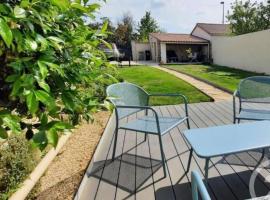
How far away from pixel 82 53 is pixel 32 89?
0.54 m

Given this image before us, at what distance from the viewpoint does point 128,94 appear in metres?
3.76

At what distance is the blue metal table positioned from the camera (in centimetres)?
206

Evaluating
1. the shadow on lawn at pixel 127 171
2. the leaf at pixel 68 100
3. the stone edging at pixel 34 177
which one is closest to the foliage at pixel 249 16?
the shadow on lawn at pixel 127 171

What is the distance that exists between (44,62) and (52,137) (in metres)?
0.28

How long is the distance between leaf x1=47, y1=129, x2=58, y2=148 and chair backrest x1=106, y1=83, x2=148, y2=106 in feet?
7.87

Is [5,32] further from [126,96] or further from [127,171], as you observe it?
[126,96]

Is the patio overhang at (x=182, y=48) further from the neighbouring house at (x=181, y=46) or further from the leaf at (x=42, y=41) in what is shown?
the leaf at (x=42, y=41)

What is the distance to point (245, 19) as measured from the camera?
23.3m

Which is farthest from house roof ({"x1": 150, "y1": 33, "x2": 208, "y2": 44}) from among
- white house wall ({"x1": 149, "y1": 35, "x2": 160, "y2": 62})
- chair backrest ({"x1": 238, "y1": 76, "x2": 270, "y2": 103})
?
chair backrest ({"x1": 238, "y1": 76, "x2": 270, "y2": 103})

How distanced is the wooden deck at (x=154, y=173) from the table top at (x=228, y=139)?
605 mm

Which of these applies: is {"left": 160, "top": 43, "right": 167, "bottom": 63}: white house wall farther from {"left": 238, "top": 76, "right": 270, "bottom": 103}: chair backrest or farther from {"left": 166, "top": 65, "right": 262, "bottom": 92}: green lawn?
{"left": 238, "top": 76, "right": 270, "bottom": 103}: chair backrest

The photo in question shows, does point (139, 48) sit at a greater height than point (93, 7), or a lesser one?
greater

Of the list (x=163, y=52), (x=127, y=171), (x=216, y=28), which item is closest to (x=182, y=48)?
(x=163, y=52)

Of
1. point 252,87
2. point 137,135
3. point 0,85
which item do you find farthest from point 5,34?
point 252,87
